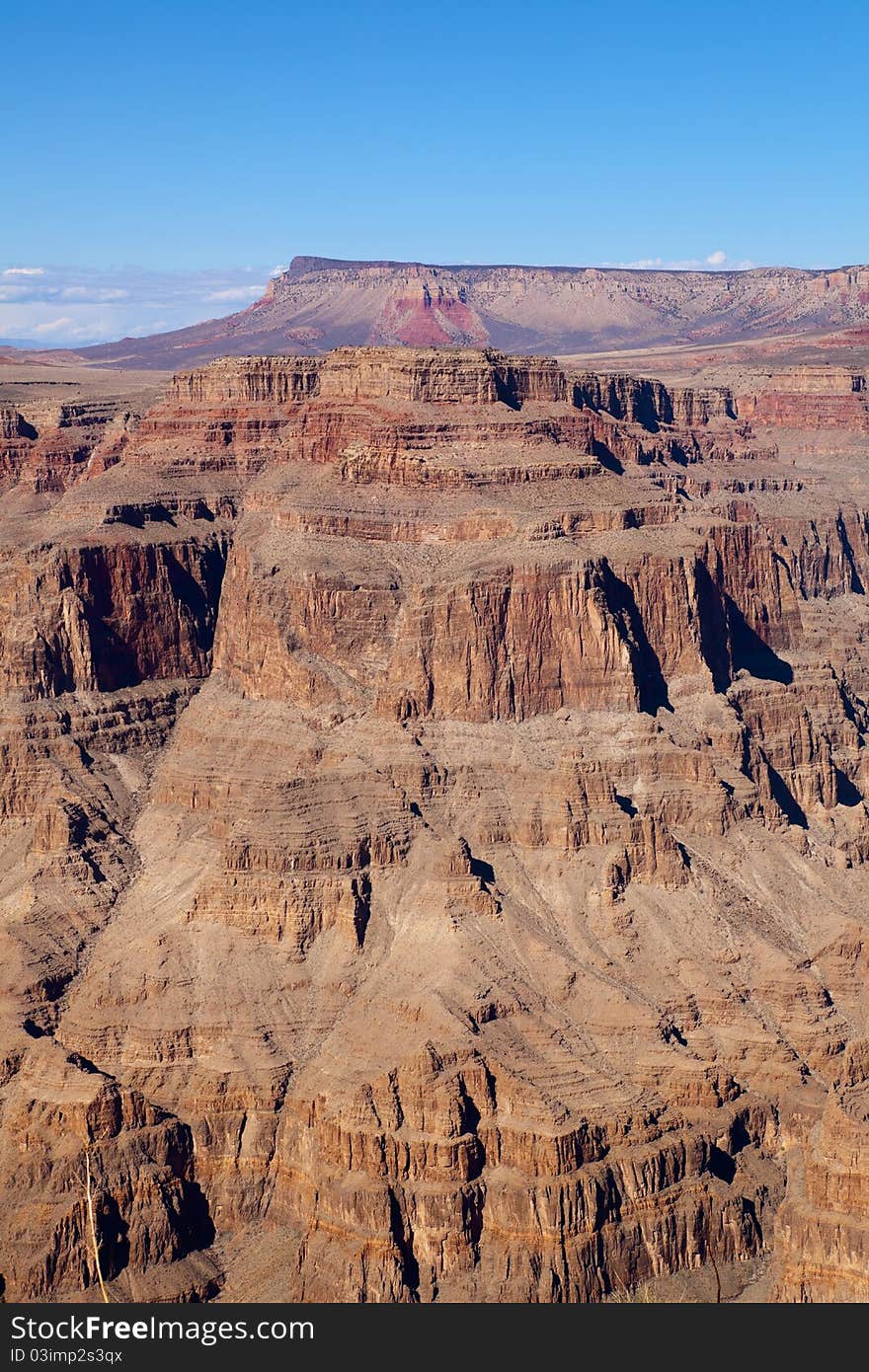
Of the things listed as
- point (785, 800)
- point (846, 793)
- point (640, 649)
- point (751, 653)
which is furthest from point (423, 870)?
point (751, 653)

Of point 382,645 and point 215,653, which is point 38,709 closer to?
point 215,653

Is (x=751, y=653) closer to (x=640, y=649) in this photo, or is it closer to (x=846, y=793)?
(x=846, y=793)

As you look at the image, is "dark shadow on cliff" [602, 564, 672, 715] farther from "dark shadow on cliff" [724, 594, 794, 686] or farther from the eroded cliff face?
"dark shadow on cliff" [724, 594, 794, 686]

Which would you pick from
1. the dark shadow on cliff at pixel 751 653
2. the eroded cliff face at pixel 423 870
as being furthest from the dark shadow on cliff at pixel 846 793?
the dark shadow on cliff at pixel 751 653

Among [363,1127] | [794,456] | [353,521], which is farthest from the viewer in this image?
[794,456]

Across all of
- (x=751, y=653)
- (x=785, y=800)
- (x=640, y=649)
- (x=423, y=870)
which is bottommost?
(x=423, y=870)

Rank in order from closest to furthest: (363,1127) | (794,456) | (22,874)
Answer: (363,1127), (22,874), (794,456)

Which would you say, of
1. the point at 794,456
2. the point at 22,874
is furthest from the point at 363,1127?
the point at 794,456

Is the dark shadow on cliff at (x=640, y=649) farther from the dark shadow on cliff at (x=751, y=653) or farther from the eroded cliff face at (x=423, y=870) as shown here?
the dark shadow on cliff at (x=751, y=653)

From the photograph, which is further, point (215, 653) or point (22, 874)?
point (215, 653)
